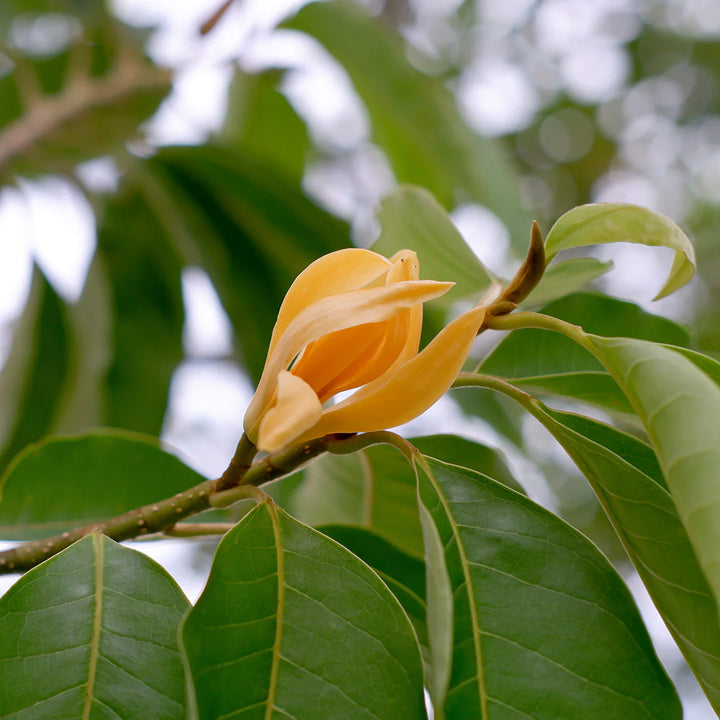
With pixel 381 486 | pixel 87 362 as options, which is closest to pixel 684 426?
pixel 381 486

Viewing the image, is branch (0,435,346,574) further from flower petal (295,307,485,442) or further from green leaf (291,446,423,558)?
green leaf (291,446,423,558)

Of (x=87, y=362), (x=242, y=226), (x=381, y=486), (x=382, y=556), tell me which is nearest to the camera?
(x=382, y=556)

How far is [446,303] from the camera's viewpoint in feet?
2.16

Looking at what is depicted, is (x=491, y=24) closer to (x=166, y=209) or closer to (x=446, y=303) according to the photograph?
(x=166, y=209)

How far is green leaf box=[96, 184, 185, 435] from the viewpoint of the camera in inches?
47.2

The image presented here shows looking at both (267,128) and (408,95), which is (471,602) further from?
(267,128)

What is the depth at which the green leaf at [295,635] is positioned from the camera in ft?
1.31

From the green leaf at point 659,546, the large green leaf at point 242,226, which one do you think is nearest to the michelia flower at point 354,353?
the green leaf at point 659,546

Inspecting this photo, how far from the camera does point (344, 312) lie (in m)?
0.39

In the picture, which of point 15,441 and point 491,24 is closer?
point 15,441

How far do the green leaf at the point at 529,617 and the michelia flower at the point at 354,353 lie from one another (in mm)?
70

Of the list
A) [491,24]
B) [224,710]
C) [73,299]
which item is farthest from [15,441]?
[491,24]

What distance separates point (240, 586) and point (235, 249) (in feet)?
3.15

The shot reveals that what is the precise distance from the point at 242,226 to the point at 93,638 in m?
0.97
